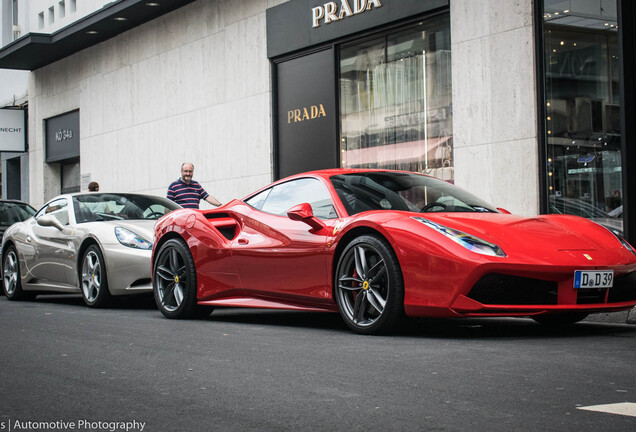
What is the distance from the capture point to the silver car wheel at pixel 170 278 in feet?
26.0

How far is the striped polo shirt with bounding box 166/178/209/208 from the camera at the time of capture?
41.6 feet

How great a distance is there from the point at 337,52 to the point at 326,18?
61 centimetres

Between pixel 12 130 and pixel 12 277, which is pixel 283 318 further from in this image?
pixel 12 130

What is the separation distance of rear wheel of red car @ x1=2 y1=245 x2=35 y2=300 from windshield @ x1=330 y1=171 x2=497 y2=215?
19.3 feet

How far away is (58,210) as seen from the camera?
10.6 m

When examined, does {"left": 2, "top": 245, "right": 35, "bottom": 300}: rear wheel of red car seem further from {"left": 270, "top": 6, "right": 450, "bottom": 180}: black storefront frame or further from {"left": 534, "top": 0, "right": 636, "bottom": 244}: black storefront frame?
{"left": 534, "top": 0, "right": 636, "bottom": 244}: black storefront frame

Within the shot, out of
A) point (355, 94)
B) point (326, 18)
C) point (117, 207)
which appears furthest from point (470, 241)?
point (326, 18)

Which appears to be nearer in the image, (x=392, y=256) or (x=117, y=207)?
(x=392, y=256)

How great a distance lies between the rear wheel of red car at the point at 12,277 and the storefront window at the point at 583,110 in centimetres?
687

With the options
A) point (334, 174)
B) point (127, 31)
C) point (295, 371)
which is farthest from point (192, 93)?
point (295, 371)

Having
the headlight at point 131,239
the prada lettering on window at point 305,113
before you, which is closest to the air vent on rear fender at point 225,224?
the headlight at point 131,239

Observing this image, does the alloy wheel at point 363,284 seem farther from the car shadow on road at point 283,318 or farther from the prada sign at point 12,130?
the prada sign at point 12,130

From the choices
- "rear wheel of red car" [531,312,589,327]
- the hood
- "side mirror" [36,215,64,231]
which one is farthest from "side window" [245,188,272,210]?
"side mirror" [36,215,64,231]

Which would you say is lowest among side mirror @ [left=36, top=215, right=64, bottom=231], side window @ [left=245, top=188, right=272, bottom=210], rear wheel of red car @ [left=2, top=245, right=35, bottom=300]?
rear wheel of red car @ [left=2, top=245, right=35, bottom=300]
